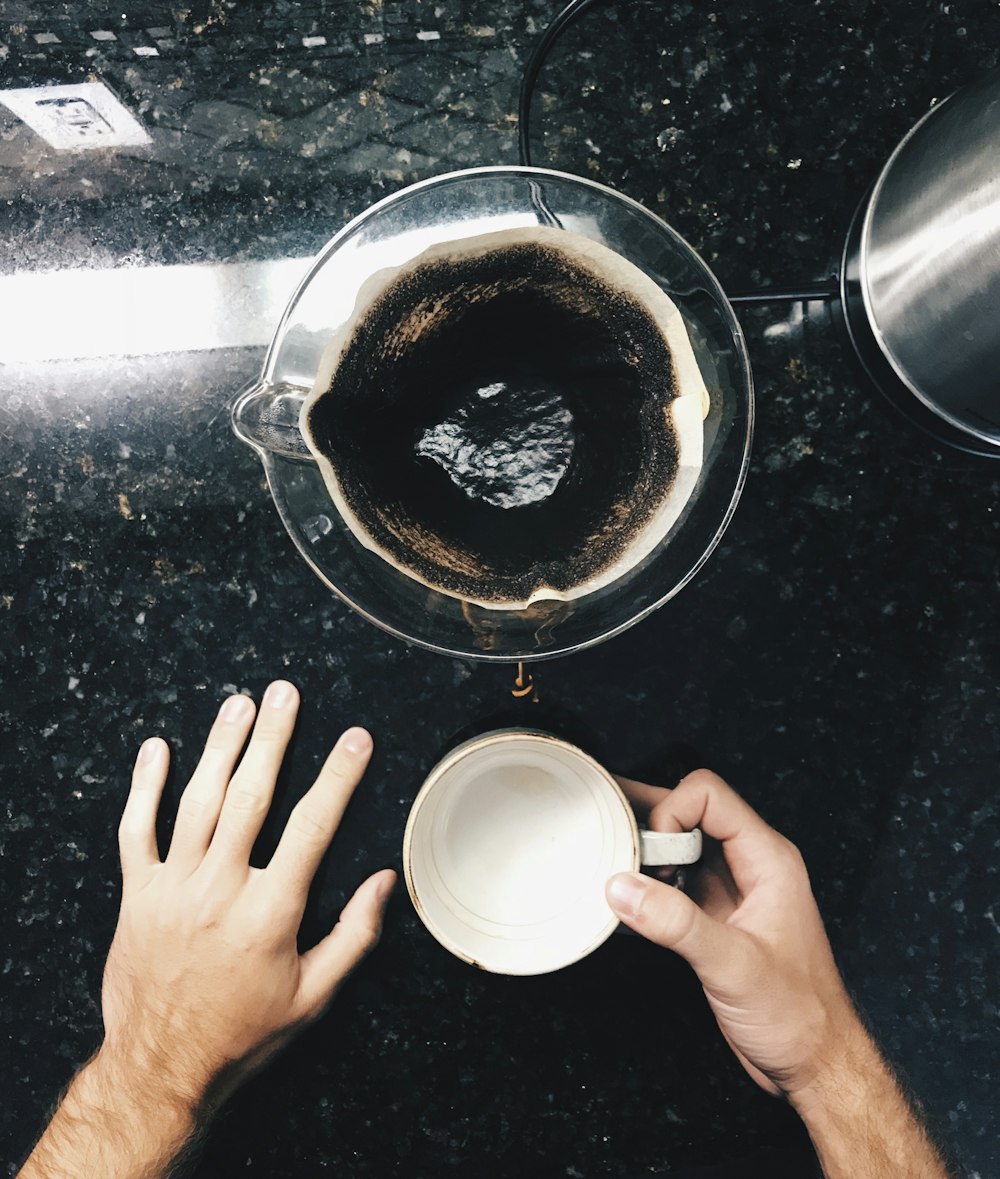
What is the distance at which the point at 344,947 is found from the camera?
63cm

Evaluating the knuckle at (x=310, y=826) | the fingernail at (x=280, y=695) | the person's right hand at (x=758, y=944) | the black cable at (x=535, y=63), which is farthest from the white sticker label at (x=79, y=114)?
the person's right hand at (x=758, y=944)

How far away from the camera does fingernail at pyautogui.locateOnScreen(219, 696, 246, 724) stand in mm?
Result: 646

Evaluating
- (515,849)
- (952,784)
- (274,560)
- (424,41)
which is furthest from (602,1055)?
(424,41)

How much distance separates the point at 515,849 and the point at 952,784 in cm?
36

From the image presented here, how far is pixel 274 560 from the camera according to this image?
65 cm

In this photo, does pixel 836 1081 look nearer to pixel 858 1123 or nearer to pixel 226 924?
pixel 858 1123

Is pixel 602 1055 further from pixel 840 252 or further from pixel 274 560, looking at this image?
pixel 840 252

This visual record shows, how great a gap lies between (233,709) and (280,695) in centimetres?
4

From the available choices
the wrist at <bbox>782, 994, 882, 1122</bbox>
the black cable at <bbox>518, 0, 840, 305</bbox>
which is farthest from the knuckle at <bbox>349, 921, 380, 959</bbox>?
the black cable at <bbox>518, 0, 840, 305</bbox>

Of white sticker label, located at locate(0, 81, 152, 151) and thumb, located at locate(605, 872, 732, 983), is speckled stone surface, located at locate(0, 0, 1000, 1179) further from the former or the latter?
thumb, located at locate(605, 872, 732, 983)

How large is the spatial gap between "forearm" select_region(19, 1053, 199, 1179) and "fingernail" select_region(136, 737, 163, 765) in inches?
9.5

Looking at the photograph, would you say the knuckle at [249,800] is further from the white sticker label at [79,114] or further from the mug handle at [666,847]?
the white sticker label at [79,114]

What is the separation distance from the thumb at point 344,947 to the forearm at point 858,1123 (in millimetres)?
350

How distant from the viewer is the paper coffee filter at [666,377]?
0.45 meters
